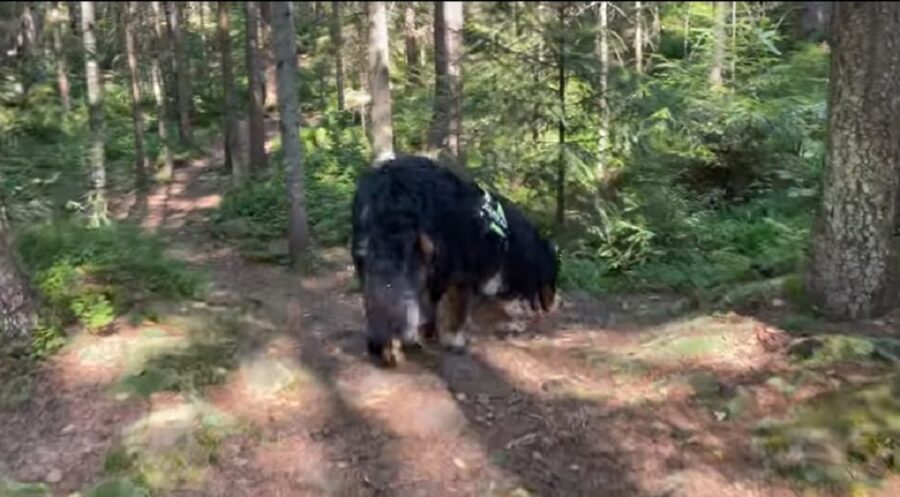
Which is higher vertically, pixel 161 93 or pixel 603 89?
pixel 161 93

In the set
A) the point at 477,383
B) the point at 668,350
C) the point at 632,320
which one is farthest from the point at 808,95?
the point at 477,383

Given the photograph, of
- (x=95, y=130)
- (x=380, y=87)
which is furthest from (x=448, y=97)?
(x=95, y=130)

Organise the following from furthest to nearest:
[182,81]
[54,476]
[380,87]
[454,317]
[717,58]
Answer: [182,81] → [717,58] → [380,87] → [454,317] → [54,476]

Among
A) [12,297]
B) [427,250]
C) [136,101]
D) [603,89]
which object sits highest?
[136,101]

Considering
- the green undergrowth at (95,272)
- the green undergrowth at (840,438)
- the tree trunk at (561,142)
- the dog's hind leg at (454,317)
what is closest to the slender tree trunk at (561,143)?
the tree trunk at (561,142)

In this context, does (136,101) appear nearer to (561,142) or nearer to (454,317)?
(561,142)

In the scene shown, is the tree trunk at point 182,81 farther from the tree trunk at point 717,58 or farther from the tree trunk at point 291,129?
the tree trunk at point 717,58

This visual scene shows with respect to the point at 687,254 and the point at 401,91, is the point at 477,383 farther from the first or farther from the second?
the point at 401,91

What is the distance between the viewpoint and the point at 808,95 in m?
14.6

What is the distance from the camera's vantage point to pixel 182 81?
21953 mm

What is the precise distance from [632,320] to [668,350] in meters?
1.40

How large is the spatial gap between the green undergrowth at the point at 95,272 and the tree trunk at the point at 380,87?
409 centimetres

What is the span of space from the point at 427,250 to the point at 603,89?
480 cm

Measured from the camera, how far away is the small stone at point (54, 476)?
236 inches
